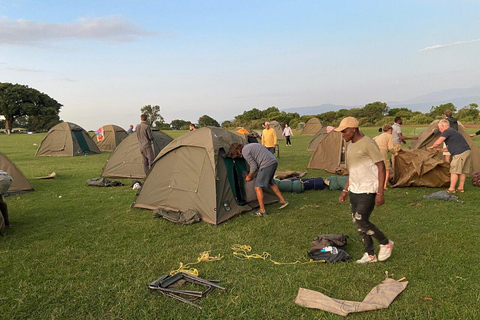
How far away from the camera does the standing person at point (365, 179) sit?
4.28 meters

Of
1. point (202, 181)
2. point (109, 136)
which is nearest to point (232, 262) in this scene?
point (202, 181)

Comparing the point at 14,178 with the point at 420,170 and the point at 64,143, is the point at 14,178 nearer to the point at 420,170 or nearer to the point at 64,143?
the point at 64,143

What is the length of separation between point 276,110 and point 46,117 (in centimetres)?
4711

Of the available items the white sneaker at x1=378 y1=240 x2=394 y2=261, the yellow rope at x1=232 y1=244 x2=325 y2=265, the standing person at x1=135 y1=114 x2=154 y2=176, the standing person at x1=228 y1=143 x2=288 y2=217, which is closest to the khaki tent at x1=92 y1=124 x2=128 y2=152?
the standing person at x1=135 y1=114 x2=154 y2=176

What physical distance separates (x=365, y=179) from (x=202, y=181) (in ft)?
11.7

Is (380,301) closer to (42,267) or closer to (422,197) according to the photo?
(42,267)

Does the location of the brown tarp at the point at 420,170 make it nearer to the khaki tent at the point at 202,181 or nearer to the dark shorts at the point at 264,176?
the khaki tent at the point at 202,181

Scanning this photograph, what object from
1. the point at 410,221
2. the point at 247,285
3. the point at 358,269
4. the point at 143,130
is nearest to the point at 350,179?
the point at 358,269

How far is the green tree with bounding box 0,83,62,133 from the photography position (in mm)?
59094

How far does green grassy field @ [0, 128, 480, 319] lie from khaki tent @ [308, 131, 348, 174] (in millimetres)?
4881

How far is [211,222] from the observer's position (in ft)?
21.0

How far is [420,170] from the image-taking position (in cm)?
904

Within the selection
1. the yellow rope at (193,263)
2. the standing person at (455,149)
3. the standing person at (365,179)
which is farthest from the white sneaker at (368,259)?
the standing person at (455,149)

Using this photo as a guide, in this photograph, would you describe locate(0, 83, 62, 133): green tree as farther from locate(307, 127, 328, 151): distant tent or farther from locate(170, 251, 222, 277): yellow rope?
locate(170, 251, 222, 277): yellow rope
